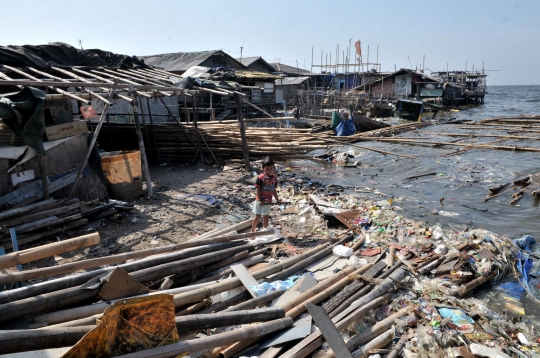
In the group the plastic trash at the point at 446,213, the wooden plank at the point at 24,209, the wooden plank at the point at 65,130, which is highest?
the wooden plank at the point at 65,130

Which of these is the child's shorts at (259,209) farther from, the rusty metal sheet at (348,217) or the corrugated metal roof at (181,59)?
the corrugated metal roof at (181,59)

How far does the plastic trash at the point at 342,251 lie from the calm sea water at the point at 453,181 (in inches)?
134

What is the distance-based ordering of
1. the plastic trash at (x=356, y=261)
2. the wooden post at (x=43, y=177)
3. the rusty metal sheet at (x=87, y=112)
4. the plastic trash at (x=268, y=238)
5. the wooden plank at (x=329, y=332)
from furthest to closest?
the rusty metal sheet at (x=87, y=112) < the wooden post at (x=43, y=177) < the plastic trash at (x=268, y=238) < the plastic trash at (x=356, y=261) < the wooden plank at (x=329, y=332)

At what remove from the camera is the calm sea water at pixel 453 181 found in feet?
28.5

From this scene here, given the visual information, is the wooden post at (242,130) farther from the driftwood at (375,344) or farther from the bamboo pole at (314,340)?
the driftwood at (375,344)

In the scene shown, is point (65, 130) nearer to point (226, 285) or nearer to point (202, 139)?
point (202, 139)

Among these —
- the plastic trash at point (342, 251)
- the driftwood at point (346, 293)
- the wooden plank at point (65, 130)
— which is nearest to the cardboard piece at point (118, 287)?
the driftwood at point (346, 293)

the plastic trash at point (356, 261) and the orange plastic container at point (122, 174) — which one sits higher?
the orange plastic container at point (122, 174)

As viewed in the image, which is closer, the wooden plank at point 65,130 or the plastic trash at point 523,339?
the plastic trash at point 523,339

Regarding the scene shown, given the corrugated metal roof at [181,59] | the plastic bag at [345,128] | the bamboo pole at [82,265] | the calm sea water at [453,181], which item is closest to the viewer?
the bamboo pole at [82,265]

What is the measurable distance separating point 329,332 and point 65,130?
657cm

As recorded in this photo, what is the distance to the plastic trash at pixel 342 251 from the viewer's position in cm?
574

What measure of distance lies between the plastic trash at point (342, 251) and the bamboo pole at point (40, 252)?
3328mm

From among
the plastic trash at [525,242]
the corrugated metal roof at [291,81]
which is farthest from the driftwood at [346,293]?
the corrugated metal roof at [291,81]
